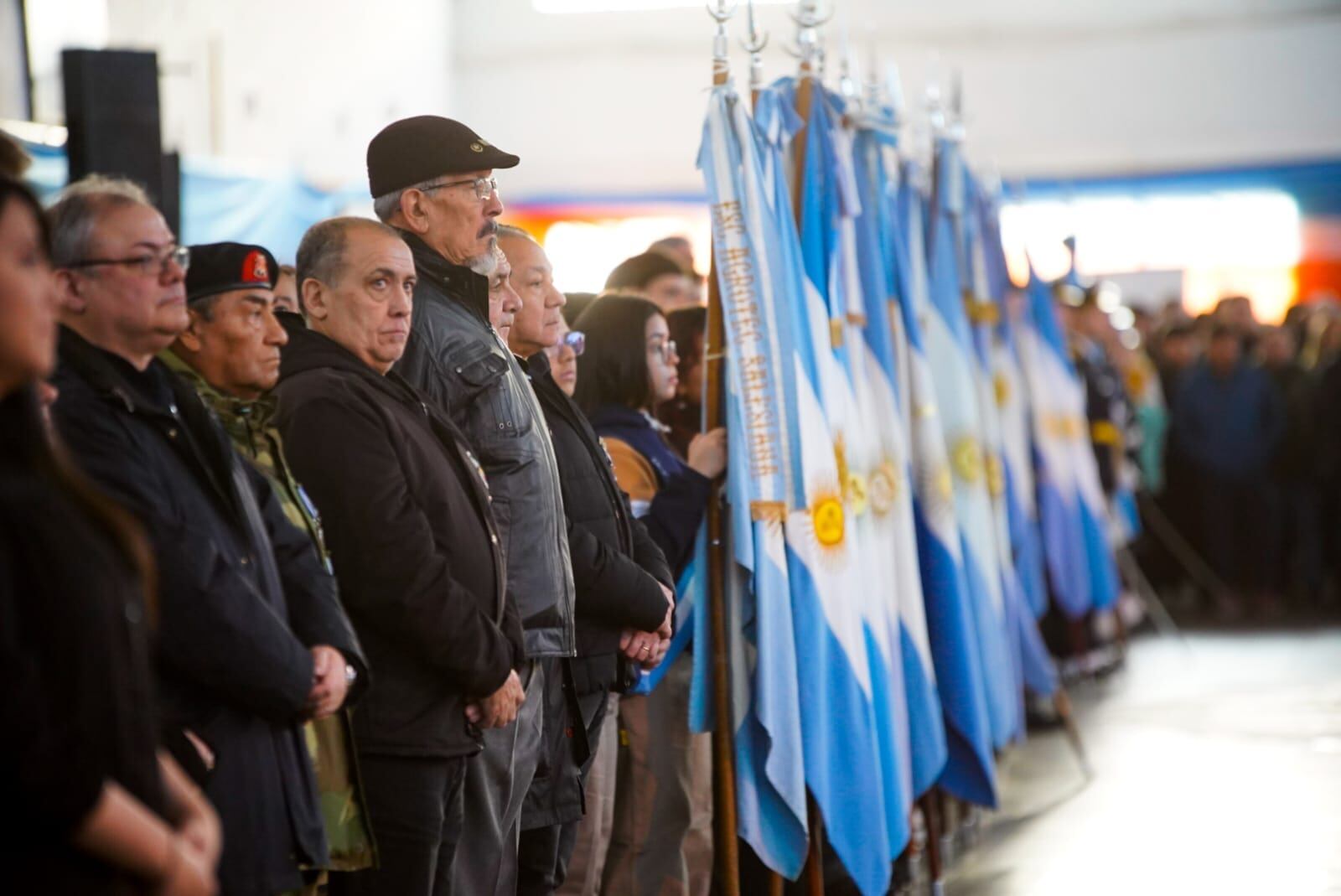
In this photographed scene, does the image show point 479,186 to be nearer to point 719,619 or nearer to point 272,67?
point 719,619

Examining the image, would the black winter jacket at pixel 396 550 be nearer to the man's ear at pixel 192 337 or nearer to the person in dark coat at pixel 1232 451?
the man's ear at pixel 192 337

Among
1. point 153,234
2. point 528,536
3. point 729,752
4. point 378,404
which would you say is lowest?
point 729,752

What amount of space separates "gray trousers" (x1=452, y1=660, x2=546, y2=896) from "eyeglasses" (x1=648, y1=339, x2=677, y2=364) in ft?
3.49

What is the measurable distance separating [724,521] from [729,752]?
1.75 ft

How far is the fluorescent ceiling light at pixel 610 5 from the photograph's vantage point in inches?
555

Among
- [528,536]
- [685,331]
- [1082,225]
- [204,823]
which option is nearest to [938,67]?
[1082,225]

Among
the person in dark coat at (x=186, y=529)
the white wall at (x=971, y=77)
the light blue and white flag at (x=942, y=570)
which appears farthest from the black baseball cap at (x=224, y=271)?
the white wall at (x=971, y=77)

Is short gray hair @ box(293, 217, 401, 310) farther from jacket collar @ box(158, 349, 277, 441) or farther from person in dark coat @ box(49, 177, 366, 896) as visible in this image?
person in dark coat @ box(49, 177, 366, 896)

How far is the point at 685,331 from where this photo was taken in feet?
14.3

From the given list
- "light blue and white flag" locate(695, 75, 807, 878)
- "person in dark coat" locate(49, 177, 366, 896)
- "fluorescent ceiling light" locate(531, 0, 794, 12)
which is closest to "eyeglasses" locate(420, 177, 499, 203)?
"person in dark coat" locate(49, 177, 366, 896)

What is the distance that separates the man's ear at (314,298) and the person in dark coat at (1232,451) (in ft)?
29.0

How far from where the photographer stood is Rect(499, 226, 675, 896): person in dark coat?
310cm

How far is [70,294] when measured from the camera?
6.88 ft

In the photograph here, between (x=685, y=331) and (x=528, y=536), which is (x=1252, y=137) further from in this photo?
(x=528, y=536)
